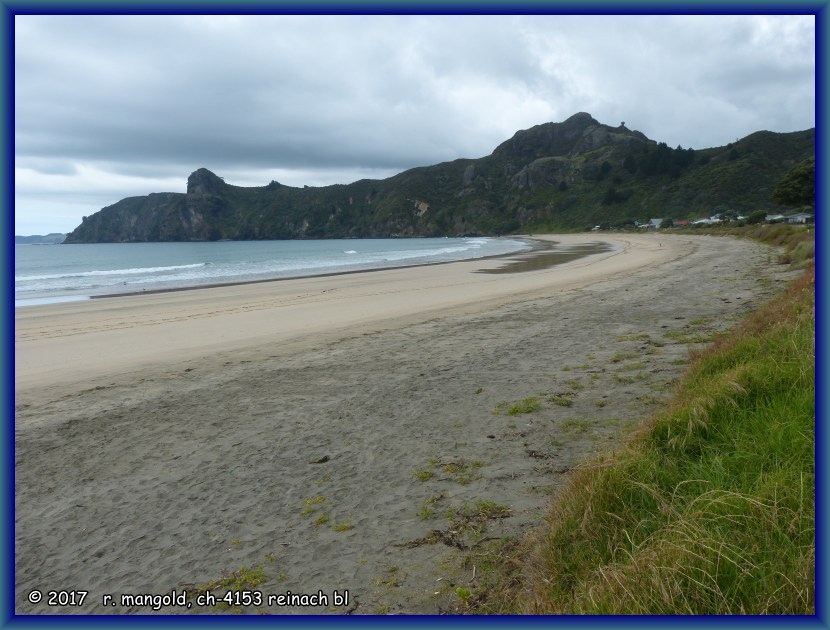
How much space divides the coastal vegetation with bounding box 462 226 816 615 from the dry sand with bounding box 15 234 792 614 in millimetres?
632

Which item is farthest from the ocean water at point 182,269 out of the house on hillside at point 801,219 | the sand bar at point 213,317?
the house on hillside at point 801,219

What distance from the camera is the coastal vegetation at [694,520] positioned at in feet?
7.38

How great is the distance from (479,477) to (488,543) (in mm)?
1021

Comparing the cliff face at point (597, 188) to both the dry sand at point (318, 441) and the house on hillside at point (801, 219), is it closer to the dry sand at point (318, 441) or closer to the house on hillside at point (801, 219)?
the house on hillside at point (801, 219)

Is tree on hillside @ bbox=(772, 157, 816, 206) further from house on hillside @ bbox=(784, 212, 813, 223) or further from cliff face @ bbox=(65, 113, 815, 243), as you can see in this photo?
cliff face @ bbox=(65, 113, 815, 243)

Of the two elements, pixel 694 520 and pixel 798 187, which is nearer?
pixel 694 520

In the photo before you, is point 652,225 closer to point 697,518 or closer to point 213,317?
point 213,317

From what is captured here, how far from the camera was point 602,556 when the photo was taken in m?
2.80

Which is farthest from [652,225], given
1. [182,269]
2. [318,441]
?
[318,441]

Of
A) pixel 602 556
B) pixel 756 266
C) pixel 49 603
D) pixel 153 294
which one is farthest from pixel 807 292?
pixel 153 294

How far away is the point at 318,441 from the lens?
5523 mm

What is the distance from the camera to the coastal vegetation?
88.6 inches

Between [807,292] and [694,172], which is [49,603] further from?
[694,172]

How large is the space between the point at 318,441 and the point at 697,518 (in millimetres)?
3841
